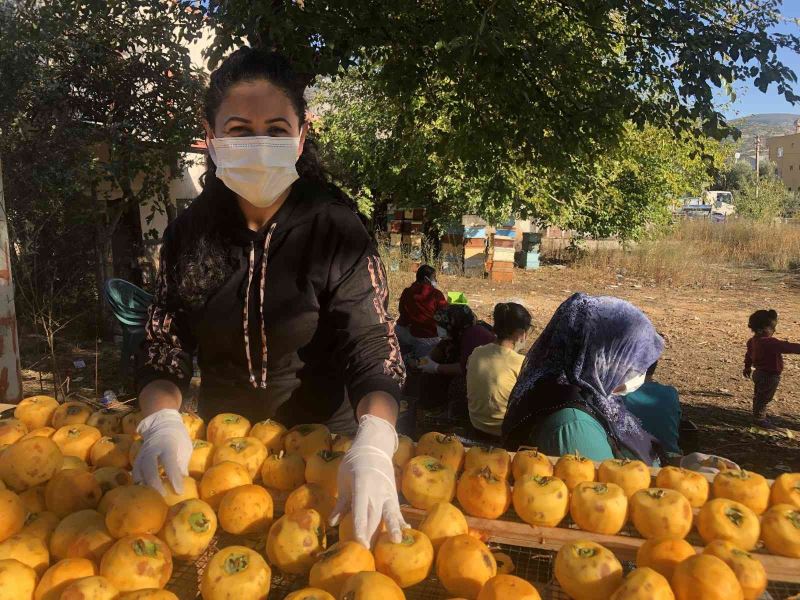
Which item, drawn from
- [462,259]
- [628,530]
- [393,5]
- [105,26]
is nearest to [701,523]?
[628,530]

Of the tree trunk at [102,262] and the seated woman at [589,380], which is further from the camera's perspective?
the tree trunk at [102,262]

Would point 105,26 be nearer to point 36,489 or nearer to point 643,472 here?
point 36,489

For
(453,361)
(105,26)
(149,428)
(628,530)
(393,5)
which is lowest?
(453,361)

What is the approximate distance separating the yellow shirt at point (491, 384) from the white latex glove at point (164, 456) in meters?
3.13

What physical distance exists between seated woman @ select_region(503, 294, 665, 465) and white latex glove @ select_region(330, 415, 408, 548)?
1.17m

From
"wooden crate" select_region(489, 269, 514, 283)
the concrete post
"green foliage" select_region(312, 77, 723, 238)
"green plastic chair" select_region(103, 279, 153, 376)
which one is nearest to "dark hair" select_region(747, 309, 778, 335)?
"green foliage" select_region(312, 77, 723, 238)

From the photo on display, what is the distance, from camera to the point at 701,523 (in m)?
1.53

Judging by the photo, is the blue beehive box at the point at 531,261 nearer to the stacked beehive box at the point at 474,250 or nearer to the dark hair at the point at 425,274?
the stacked beehive box at the point at 474,250

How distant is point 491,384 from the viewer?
180 inches

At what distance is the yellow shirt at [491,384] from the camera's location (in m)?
4.57

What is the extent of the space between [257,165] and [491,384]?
121 inches

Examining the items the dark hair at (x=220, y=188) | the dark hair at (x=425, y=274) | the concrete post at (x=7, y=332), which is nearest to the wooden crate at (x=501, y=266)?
the dark hair at (x=425, y=274)

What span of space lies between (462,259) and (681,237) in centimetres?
1035

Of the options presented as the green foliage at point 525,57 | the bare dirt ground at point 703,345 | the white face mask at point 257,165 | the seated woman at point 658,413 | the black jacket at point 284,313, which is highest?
the green foliage at point 525,57
